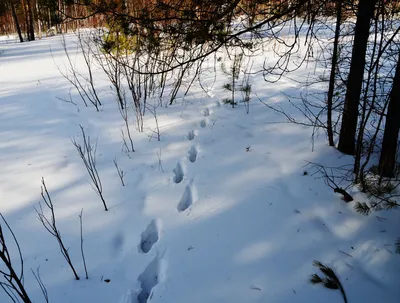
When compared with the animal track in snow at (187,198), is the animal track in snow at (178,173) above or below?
above

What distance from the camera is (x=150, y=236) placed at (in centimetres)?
196

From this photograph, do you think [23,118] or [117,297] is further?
[23,118]

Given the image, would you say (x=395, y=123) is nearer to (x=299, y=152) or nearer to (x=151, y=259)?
(x=299, y=152)

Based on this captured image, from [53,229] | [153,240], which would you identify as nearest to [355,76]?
[153,240]

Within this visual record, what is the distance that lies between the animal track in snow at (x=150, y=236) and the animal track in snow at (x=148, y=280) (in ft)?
0.47

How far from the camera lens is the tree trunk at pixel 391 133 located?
197 centimetres

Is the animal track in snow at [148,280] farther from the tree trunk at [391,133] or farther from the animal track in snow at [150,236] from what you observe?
the tree trunk at [391,133]

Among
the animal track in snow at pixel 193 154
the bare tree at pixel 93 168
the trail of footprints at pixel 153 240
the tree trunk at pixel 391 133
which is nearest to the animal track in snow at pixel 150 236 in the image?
the trail of footprints at pixel 153 240

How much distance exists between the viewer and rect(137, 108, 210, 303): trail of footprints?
160 centimetres

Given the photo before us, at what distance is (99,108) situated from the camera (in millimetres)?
4152

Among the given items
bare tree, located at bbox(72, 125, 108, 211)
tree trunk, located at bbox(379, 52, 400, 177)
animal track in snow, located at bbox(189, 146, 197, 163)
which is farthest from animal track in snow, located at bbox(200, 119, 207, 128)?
tree trunk, located at bbox(379, 52, 400, 177)

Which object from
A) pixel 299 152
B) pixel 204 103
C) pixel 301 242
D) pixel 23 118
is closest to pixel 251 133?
pixel 299 152

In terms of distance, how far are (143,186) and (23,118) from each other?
2544 mm

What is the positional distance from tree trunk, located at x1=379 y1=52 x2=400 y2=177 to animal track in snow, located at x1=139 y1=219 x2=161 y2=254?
159 centimetres
